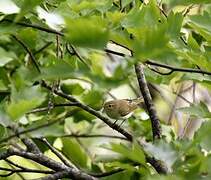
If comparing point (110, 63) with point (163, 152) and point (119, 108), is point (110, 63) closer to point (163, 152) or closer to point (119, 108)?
point (163, 152)

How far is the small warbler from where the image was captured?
150cm

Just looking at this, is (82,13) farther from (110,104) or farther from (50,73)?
(110,104)

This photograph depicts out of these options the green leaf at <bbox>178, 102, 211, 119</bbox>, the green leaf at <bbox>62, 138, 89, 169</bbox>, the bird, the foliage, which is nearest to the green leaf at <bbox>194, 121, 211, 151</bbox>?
the foliage

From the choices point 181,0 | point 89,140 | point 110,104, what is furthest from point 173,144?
point 89,140

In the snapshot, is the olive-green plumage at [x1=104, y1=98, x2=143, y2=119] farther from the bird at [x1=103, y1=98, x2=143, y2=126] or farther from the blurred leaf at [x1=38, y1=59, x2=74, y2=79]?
the blurred leaf at [x1=38, y1=59, x2=74, y2=79]

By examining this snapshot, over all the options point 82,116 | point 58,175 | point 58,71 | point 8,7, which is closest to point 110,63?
point 58,71

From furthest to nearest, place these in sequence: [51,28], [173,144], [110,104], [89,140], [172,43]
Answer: [89,140] < [110,104] < [172,43] < [51,28] < [173,144]

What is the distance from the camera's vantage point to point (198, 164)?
77 centimetres

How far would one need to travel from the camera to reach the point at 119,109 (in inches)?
59.7

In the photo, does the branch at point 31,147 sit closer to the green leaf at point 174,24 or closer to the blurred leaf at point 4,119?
the blurred leaf at point 4,119

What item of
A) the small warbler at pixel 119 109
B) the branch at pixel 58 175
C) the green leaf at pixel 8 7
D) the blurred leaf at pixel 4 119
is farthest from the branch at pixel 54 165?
the small warbler at pixel 119 109

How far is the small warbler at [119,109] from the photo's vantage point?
1500 mm

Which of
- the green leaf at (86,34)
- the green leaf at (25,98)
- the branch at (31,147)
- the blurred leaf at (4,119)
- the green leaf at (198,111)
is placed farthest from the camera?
the branch at (31,147)

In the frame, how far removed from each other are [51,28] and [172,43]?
0.75 ft
